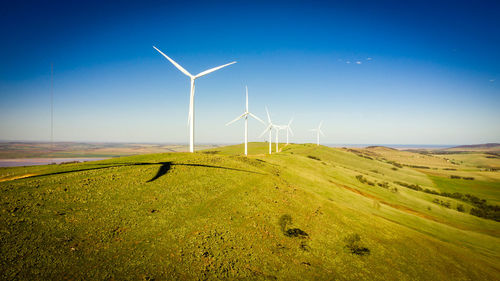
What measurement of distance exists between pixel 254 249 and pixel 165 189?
13594 mm

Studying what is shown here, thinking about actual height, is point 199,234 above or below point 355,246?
above

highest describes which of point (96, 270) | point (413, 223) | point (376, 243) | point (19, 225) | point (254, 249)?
point (19, 225)

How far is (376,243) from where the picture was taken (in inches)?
1014

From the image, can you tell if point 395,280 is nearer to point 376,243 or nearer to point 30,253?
point 376,243

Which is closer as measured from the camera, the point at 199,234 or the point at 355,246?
the point at 199,234

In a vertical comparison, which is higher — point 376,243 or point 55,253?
point 55,253

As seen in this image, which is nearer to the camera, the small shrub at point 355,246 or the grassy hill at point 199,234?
the grassy hill at point 199,234

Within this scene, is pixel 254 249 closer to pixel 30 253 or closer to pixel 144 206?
pixel 144 206

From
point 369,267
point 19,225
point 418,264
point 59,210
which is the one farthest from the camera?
point 418,264

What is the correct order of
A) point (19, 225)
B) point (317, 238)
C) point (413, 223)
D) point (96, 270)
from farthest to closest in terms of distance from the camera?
point (413, 223) → point (317, 238) → point (19, 225) → point (96, 270)

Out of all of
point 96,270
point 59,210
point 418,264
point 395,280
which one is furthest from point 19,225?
point 418,264

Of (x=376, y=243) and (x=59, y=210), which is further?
(x=376, y=243)

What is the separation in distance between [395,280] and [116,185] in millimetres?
30456

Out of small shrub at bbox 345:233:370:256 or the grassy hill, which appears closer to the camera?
the grassy hill
